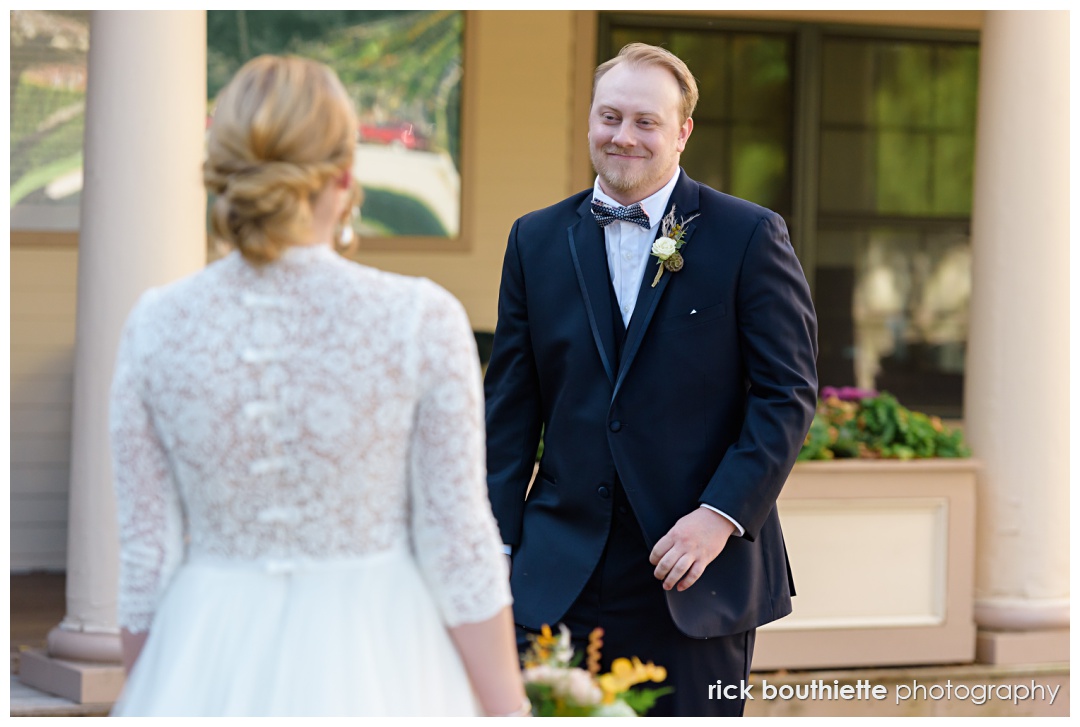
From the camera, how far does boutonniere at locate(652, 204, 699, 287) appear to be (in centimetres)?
307

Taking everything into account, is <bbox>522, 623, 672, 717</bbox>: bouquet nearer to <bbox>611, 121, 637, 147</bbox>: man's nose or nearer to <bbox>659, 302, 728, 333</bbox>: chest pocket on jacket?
<bbox>659, 302, 728, 333</bbox>: chest pocket on jacket

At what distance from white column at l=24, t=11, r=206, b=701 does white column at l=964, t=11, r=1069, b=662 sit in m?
3.46

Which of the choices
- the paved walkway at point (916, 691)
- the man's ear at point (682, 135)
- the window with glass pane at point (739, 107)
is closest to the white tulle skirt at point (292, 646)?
the man's ear at point (682, 135)

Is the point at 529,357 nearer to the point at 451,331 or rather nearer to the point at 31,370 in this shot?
the point at 451,331

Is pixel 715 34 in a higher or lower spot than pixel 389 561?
higher

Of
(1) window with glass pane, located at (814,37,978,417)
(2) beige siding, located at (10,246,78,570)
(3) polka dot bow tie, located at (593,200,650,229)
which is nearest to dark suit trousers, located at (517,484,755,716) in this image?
(3) polka dot bow tie, located at (593,200,650,229)

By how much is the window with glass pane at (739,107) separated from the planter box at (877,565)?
276 centimetres

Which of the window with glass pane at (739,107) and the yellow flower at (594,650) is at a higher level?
the window with glass pane at (739,107)

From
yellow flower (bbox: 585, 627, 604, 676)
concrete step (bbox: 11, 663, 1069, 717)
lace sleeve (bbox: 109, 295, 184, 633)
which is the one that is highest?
lace sleeve (bbox: 109, 295, 184, 633)

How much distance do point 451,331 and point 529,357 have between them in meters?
1.41

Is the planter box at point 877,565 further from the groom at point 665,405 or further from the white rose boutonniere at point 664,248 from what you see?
the white rose boutonniere at point 664,248

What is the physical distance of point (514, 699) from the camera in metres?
1.96

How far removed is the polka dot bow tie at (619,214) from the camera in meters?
3.18

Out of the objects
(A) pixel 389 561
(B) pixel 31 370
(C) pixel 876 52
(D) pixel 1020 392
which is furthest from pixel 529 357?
(C) pixel 876 52
